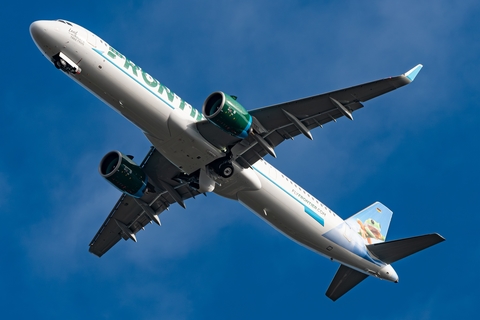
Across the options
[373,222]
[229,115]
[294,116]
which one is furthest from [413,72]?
[373,222]

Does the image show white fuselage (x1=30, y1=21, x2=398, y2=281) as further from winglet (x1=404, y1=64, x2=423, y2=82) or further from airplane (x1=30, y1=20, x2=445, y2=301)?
winglet (x1=404, y1=64, x2=423, y2=82)

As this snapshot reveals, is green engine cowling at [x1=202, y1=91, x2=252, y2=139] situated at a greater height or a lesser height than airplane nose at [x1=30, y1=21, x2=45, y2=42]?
greater

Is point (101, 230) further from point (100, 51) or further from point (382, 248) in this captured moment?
point (382, 248)

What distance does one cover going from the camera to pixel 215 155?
39.8 metres

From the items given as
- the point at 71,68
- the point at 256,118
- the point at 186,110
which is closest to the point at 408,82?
the point at 256,118

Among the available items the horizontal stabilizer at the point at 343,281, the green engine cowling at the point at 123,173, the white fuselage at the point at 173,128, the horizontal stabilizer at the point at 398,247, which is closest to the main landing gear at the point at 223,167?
the white fuselage at the point at 173,128

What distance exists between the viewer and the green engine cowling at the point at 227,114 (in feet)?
121

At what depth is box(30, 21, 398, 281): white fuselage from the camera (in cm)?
3666

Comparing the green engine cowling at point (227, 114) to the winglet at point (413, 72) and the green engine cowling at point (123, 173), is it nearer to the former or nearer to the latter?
the green engine cowling at point (123, 173)

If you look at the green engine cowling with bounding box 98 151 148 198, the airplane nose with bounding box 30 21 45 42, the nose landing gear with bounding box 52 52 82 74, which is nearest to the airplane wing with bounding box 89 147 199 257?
the green engine cowling with bounding box 98 151 148 198

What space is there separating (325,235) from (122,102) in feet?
52.5

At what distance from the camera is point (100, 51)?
37.0 meters

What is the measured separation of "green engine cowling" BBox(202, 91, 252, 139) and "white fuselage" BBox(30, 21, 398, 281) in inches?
68.4

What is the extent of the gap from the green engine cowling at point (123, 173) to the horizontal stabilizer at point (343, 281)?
15.3m
